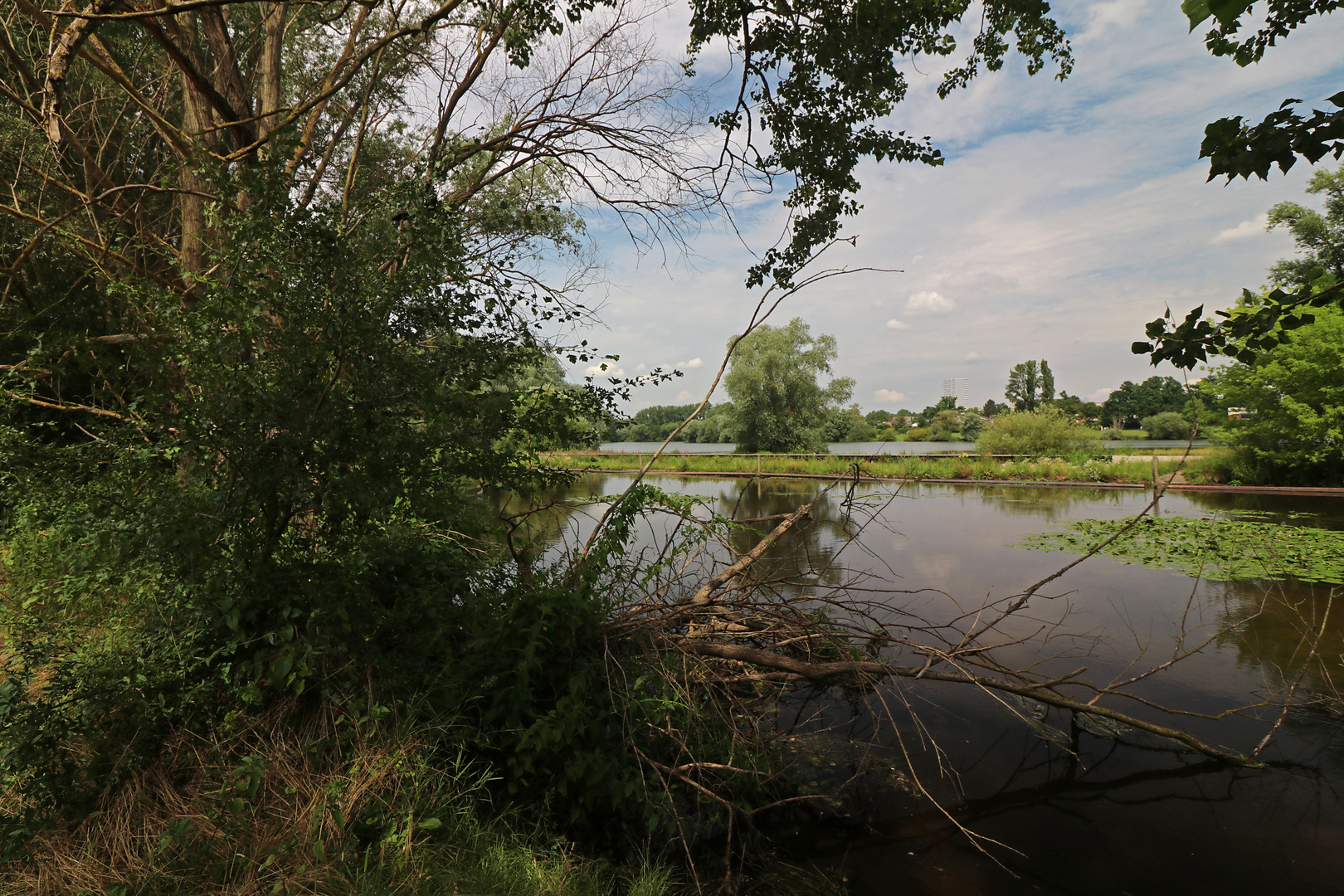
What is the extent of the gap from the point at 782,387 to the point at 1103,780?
2940 cm

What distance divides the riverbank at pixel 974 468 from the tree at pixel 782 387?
4114mm

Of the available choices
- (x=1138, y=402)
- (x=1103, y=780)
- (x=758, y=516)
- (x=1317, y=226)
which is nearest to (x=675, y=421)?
(x=758, y=516)

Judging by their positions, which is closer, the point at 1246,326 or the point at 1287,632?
the point at 1246,326

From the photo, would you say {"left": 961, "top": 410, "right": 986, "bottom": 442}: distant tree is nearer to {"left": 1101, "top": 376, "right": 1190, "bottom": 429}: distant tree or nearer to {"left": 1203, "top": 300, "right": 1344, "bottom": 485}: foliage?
{"left": 1101, "top": 376, "right": 1190, "bottom": 429}: distant tree

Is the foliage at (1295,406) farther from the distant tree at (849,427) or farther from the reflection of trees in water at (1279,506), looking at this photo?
the distant tree at (849,427)

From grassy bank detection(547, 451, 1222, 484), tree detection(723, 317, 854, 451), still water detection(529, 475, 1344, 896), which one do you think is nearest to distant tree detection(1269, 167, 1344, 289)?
grassy bank detection(547, 451, 1222, 484)

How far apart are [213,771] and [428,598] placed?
117 cm

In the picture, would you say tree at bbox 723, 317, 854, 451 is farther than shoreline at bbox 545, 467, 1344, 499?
Yes

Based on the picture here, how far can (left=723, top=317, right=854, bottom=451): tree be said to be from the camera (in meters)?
32.8

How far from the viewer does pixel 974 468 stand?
897 inches

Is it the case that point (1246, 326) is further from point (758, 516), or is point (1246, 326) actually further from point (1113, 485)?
point (1113, 485)

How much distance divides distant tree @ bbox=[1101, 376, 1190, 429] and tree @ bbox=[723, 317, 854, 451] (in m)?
26.1

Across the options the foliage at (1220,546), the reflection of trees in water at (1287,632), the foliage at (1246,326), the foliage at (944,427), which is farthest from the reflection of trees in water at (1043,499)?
the foliage at (944,427)

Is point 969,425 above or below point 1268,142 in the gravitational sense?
below
